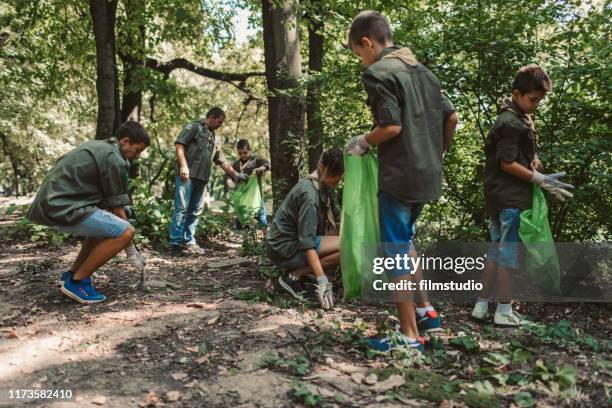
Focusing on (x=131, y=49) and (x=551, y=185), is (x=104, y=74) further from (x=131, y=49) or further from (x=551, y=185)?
(x=551, y=185)

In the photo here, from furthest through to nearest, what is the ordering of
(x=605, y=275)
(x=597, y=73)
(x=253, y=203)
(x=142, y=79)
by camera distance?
(x=142, y=79)
(x=253, y=203)
(x=605, y=275)
(x=597, y=73)

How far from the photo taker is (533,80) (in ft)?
12.3

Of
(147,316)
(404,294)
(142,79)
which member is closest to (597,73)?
(404,294)

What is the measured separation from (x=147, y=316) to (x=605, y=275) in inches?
154

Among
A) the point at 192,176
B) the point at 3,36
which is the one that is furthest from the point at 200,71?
the point at 192,176

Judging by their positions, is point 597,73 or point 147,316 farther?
point 597,73

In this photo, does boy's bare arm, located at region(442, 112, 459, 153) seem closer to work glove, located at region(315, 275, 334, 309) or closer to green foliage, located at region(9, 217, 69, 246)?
work glove, located at region(315, 275, 334, 309)

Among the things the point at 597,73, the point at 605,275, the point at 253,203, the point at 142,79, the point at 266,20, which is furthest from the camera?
the point at 142,79

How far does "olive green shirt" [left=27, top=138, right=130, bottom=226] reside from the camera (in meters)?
3.98

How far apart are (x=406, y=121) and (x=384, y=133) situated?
0.17 metres

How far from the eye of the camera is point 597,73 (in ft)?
13.7

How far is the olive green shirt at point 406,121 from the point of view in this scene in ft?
9.68

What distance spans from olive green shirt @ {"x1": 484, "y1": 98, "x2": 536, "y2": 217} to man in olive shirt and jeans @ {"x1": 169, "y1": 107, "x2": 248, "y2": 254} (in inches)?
146

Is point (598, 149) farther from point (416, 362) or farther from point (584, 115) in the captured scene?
point (416, 362)
